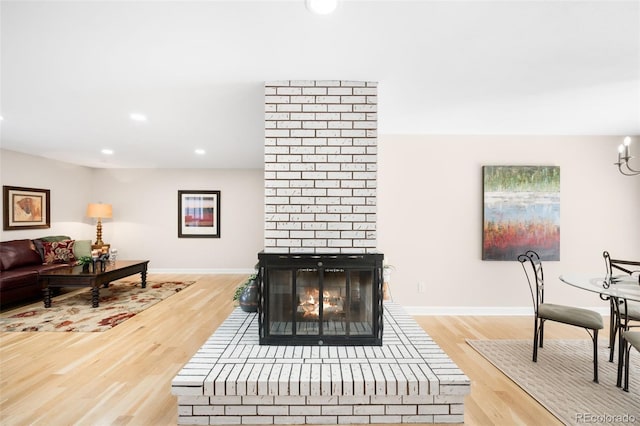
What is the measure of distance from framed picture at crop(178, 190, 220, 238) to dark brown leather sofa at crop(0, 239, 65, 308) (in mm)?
2377

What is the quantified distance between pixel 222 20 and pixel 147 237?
649 cm

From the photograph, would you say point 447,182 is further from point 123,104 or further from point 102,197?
point 102,197

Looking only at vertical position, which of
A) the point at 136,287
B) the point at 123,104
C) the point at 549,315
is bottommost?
the point at 136,287

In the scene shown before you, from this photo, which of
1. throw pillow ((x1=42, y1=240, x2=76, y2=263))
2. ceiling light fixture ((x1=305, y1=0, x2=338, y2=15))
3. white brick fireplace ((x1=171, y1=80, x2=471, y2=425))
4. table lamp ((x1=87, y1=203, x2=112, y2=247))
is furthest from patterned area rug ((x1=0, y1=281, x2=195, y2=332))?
ceiling light fixture ((x1=305, y1=0, x2=338, y2=15))

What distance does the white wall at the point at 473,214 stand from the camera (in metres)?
4.17

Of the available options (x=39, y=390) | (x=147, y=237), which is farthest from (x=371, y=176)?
(x=147, y=237)

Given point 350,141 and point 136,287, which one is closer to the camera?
point 350,141

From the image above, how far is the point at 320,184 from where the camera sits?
2.50 metres

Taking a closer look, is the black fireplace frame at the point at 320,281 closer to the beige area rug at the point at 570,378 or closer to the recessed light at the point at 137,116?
the beige area rug at the point at 570,378

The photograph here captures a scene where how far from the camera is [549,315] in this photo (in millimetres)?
2879

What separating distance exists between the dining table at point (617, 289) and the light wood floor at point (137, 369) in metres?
0.83

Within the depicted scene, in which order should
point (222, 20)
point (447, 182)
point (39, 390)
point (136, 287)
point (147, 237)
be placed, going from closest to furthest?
point (222, 20) < point (39, 390) < point (447, 182) < point (136, 287) < point (147, 237)

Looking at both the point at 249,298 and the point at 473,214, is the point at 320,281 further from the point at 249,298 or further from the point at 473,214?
the point at 473,214

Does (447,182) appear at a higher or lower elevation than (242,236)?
higher
